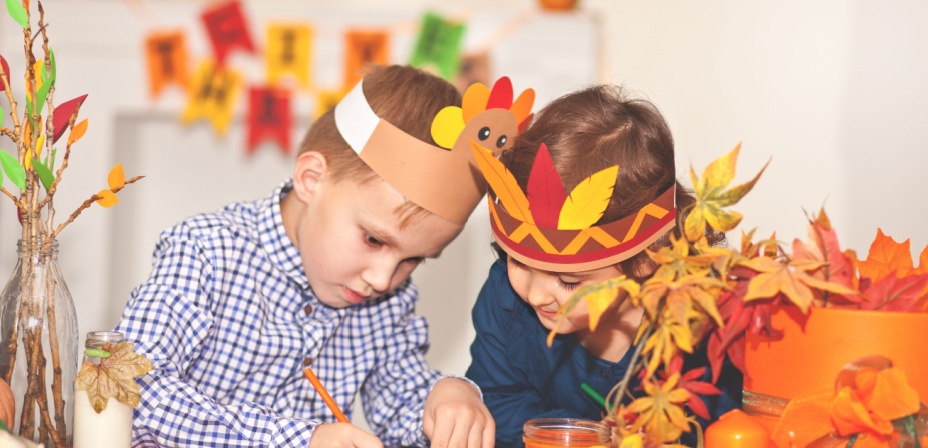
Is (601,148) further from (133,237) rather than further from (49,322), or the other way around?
(133,237)

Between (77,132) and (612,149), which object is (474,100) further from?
(77,132)

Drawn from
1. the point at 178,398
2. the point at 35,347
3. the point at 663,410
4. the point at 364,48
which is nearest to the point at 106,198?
the point at 35,347

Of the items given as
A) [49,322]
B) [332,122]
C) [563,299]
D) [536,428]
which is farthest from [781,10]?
[49,322]

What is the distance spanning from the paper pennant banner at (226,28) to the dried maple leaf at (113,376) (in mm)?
1614

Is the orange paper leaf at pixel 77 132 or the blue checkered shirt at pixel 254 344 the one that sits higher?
the orange paper leaf at pixel 77 132

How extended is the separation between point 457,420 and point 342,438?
165mm

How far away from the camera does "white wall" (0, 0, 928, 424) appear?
187 cm

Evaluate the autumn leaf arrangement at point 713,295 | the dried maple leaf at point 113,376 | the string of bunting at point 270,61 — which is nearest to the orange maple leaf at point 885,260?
the autumn leaf arrangement at point 713,295

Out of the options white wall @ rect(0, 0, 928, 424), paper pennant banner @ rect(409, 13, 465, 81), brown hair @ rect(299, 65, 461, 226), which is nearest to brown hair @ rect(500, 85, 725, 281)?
brown hair @ rect(299, 65, 461, 226)

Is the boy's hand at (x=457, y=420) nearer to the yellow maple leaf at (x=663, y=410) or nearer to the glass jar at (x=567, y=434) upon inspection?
the glass jar at (x=567, y=434)

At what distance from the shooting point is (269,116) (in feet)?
7.66

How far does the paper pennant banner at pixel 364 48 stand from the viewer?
2273 mm

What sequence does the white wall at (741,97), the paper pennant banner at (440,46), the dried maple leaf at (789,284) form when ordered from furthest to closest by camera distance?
1. the paper pennant banner at (440,46)
2. the white wall at (741,97)
3. the dried maple leaf at (789,284)

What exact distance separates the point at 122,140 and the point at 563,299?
171cm
